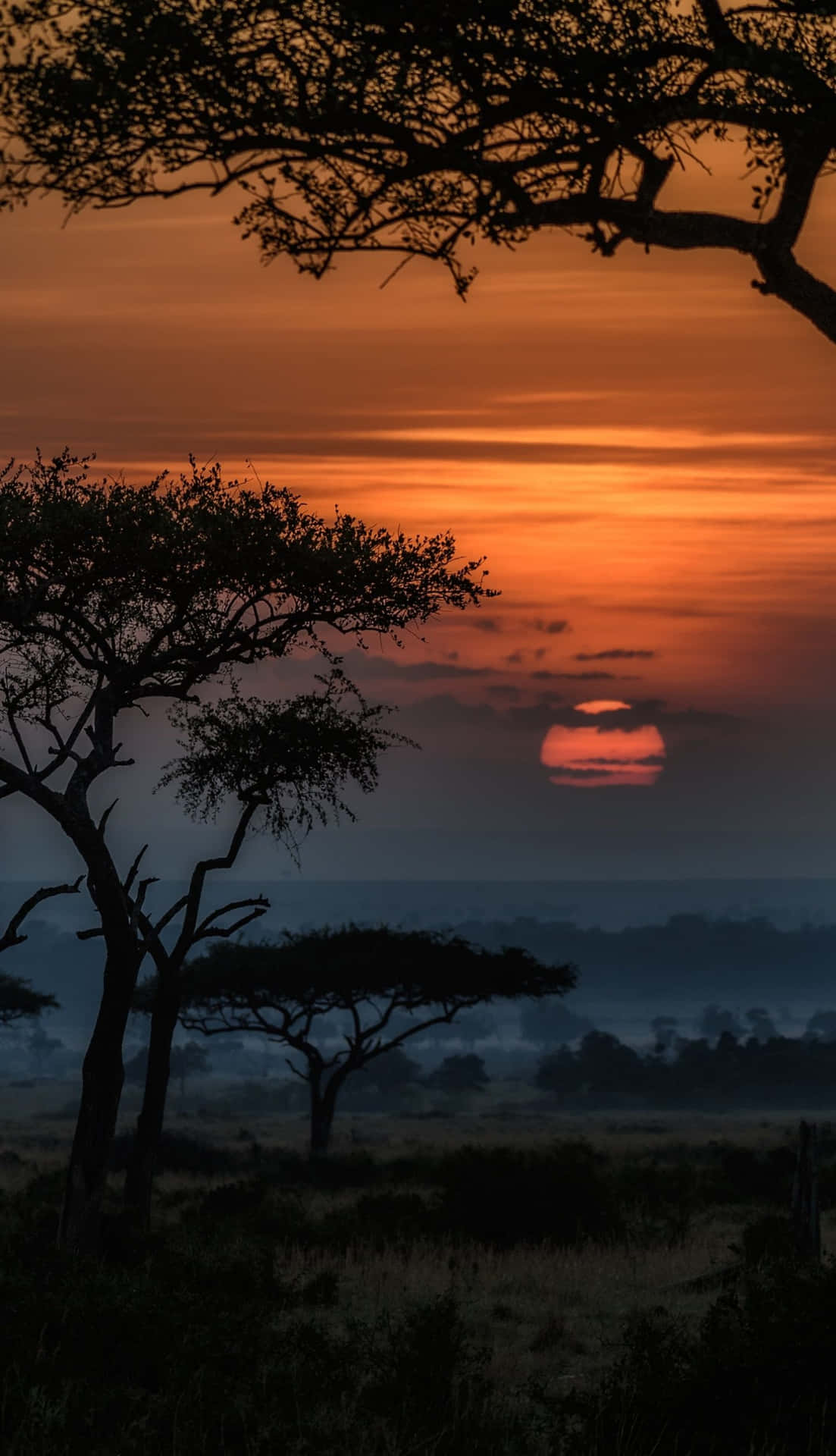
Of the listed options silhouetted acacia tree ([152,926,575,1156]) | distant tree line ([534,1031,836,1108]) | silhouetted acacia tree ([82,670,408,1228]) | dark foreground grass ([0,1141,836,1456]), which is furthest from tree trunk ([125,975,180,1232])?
distant tree line ([534,1031,836,1108])

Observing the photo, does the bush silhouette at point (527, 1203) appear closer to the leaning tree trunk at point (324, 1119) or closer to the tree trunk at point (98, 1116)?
the tree trunk at point (98, 1116)

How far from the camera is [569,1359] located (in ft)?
50.6

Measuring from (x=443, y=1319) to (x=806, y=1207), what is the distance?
7.87 meters

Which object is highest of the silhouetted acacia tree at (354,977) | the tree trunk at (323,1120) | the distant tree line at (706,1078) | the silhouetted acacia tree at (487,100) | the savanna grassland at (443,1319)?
the silhouetted acacia tree at (487,100)

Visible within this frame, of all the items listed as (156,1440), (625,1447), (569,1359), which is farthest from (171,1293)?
(569,1359)

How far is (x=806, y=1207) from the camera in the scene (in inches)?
726

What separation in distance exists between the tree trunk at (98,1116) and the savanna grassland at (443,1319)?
0.53 m

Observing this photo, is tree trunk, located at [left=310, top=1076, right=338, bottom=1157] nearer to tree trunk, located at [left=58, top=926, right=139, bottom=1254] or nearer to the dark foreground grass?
tree trunk, located at [left=58, top=926, right=139, bottom=1254]

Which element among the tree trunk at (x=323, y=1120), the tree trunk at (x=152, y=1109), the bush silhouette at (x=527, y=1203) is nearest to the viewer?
the tree trunk at (x=152, y=1109)

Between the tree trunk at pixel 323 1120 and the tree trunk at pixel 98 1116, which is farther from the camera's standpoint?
the tree trunk at pixel 323 1120

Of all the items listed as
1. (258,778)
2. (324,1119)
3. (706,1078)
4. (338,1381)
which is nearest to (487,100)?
(338,1381)

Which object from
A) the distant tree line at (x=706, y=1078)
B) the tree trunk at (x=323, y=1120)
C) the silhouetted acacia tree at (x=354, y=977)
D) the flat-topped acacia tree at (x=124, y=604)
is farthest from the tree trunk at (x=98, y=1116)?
the distant tree line at (x=706, y=1078)

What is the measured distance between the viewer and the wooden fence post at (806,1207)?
18.4 metres

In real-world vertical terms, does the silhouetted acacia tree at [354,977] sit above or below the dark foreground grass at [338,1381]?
above
